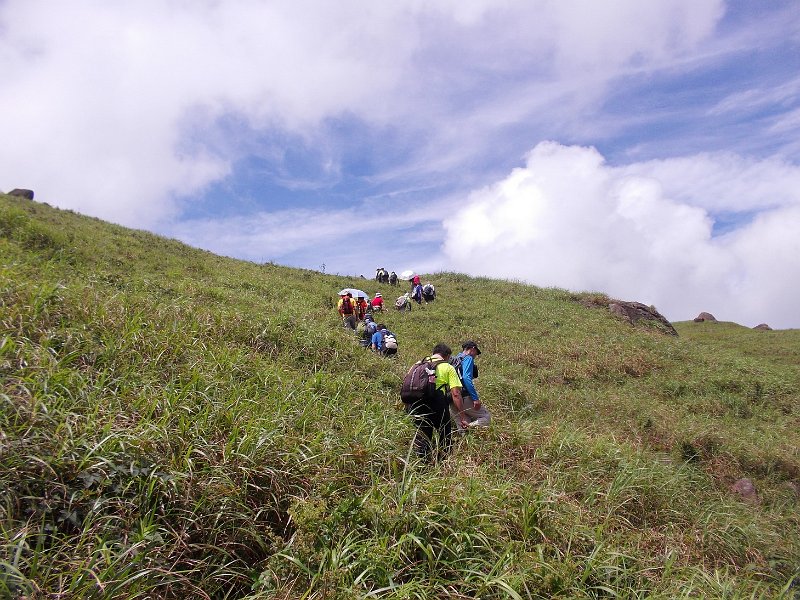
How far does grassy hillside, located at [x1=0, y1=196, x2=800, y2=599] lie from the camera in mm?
2961

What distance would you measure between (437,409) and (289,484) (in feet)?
7.35

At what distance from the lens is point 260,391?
5.52 meters

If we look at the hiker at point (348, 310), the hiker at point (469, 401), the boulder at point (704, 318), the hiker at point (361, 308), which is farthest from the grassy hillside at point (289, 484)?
the boulder at point (704, 318)

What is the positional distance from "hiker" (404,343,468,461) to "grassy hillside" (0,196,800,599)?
235 millimetres

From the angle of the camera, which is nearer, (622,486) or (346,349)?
(622,486)

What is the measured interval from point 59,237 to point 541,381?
13.2 meters

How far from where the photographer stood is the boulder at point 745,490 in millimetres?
7644

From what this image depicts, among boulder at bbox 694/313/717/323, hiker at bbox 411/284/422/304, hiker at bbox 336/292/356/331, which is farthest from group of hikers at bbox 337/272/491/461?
boulder at bbox 694/313/717/323

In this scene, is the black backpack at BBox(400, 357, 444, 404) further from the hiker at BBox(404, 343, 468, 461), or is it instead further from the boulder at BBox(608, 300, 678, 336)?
the boulder at BBox(608, 300, 678, 336)

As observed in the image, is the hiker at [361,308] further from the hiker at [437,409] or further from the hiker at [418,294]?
the hiker at [437,409]

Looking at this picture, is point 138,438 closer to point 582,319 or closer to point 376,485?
point 376,485

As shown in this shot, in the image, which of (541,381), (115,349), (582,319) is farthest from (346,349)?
(582,319)

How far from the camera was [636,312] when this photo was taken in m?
24.9

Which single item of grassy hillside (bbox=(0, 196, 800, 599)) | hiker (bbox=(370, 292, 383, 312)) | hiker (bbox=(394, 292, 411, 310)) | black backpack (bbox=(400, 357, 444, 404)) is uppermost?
hiker (bbox=(394, 292, 411, 310))
